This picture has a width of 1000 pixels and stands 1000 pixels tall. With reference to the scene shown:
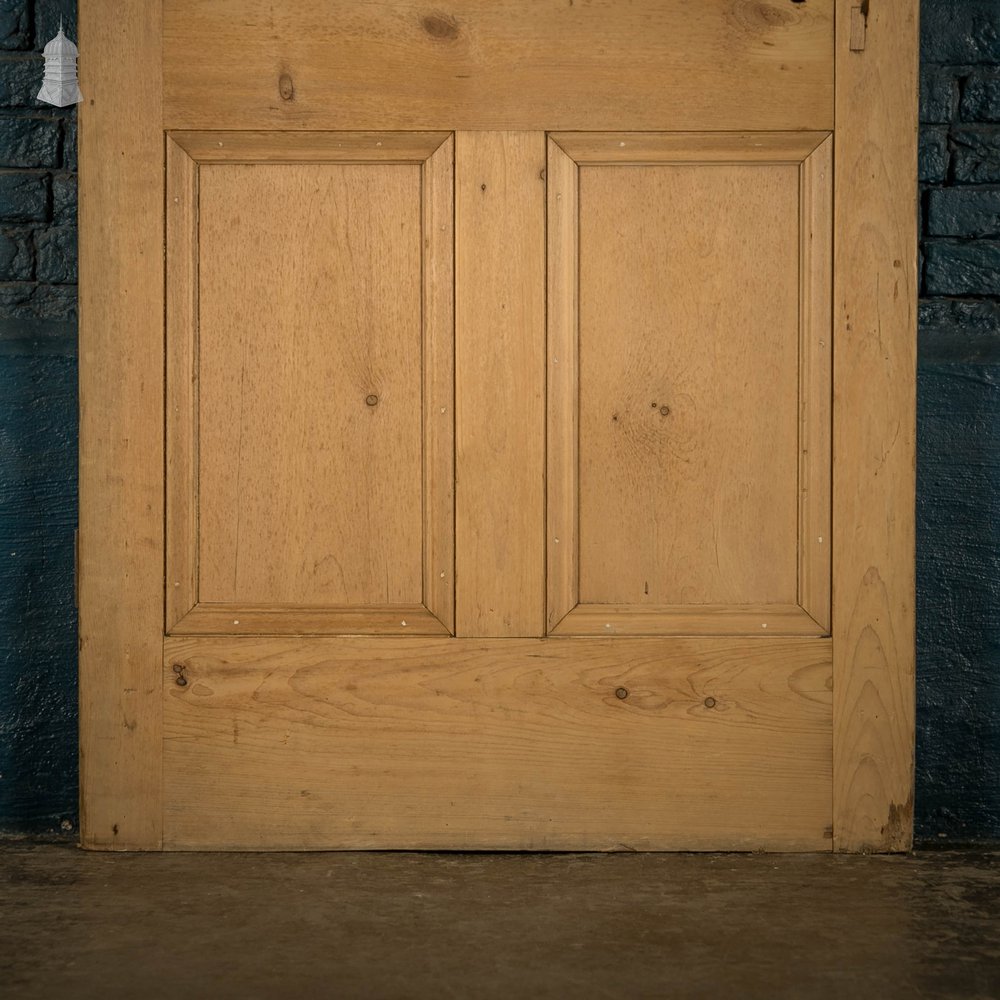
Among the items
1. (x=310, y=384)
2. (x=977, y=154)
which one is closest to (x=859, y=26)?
(x=977, y=154)

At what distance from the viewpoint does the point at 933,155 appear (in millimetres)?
2139

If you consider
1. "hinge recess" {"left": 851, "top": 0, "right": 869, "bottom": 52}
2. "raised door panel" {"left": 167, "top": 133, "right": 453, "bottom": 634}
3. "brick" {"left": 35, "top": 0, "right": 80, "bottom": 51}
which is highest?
"brick" {"left": 35, "top": 0, "right": 80, "bottom": 51}

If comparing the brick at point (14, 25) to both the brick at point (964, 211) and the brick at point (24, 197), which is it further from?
the brick at point (964, 211)

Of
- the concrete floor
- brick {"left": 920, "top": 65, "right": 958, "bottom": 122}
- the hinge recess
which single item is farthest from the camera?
brick {"left": 920, "top": 65, "right": 958, "bottom": 122}

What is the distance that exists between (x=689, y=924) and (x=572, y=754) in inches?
15.1

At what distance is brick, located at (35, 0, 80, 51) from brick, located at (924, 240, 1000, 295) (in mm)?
1638

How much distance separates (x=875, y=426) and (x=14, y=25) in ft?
5.65

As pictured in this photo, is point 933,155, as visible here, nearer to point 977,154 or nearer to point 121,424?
point 977,154

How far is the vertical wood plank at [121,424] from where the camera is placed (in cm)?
203

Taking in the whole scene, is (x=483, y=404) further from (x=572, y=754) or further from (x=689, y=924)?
(x=689, y=924)

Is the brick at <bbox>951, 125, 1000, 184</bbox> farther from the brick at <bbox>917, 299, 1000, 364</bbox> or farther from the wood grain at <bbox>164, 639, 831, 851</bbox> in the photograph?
the wood grain at <bbox>164, 639, 831, 851</bbox>

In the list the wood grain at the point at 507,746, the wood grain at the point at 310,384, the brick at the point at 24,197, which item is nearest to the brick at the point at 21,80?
the brick at the point at 24,197

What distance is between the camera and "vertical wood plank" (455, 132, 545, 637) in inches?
80.0

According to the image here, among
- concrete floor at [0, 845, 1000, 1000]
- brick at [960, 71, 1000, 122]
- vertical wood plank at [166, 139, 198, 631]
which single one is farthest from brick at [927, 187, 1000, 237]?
vertical wood plank at [166, 139, 198, 631]
